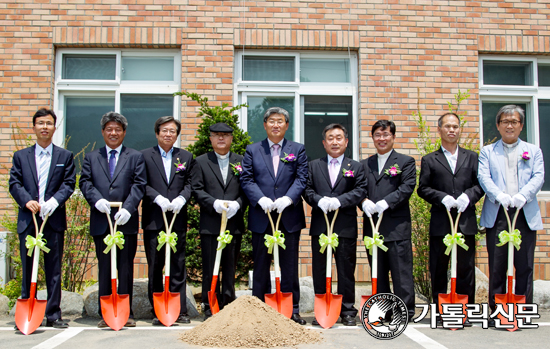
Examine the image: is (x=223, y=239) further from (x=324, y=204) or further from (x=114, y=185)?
(x=114, y=185)

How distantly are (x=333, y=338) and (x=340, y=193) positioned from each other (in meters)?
1.54

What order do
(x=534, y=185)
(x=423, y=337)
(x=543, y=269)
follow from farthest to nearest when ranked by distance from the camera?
(x=543, y=269), (x=534, y=185), (x=423, y=337)

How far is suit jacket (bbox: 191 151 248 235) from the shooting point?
5.26m

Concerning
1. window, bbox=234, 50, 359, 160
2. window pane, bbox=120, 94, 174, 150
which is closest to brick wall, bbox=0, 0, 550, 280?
window, bbox=234, 50, 359, 160

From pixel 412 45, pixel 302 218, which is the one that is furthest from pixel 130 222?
pixel 412 45

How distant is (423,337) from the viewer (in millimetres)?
4422

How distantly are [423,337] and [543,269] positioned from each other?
161 inches

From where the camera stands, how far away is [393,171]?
17.4 ft

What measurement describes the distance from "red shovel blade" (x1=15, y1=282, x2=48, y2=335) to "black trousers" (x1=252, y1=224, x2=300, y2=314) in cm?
204

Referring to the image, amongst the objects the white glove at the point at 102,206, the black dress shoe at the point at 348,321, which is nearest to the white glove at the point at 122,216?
the white glove at the point at 102,206

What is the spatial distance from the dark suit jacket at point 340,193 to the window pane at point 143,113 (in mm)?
3281

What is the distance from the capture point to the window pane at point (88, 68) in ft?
25.7

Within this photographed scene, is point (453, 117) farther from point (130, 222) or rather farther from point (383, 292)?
point (130, 222)

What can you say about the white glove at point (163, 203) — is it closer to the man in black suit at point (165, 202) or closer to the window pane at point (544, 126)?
the man in black suit at point (165, 202)
